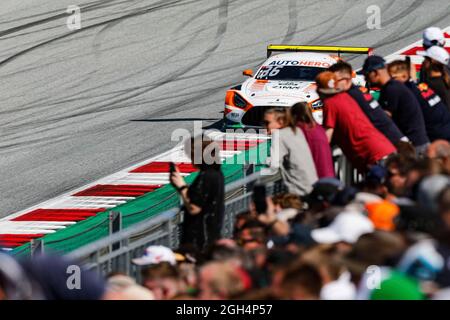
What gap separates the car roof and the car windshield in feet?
0.33

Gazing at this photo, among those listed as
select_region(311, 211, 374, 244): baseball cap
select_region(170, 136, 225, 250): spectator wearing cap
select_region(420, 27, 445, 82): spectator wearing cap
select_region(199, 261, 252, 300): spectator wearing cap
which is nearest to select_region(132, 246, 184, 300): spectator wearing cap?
select_region(199, 261, 252, 300): spectator wearing cap

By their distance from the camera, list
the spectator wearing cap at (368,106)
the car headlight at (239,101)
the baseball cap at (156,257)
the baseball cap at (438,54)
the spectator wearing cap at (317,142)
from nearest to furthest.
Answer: the baseball cap at (156,257), the spectator wearing cap at (317,142), the spectator wearing cap at (368,106), the baseball cap at (438,54), the car headlight at (239,101)

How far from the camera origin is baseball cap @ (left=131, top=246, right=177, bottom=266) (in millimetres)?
8398

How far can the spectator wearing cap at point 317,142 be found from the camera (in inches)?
399

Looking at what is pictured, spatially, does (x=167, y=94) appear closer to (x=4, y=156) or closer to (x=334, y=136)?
(x=4, y=156)

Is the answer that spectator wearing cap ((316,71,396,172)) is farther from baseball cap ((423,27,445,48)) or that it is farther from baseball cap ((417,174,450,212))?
baseball cap ((417,174,450,212))

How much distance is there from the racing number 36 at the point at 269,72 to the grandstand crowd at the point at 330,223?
6.98m

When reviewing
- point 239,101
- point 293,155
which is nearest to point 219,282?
point 293,155

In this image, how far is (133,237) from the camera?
9.40 metres

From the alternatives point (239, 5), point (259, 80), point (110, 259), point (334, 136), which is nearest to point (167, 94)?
point (259, 80)

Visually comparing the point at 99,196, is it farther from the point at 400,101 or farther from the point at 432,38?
the point at 400,101

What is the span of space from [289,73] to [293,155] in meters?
9.21

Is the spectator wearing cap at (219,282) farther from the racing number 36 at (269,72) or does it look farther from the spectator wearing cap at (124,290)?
the racing number 36 at (269,72)

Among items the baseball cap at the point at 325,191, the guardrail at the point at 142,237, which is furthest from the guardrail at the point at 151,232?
the baseball cap at the point at 325,191
